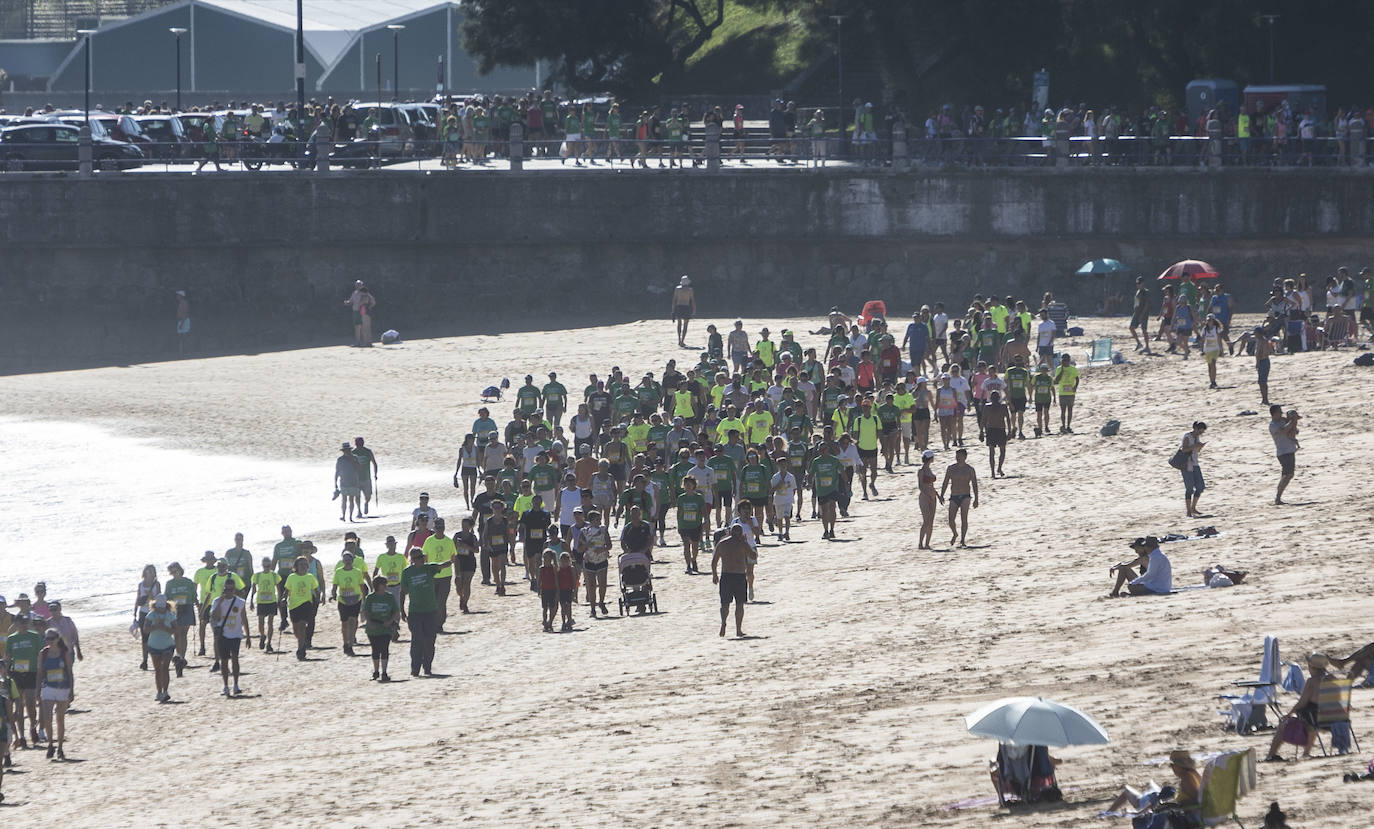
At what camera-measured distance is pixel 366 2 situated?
2931 inches

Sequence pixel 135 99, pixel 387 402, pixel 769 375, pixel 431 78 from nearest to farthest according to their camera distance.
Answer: pixel 769 375 → pixel 387 402 → pixel 135 99 → pixel 431 78

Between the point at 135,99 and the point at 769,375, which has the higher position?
the point at 135,99

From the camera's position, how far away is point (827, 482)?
67.9ft

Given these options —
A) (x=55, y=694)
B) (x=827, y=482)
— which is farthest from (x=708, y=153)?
(x=55, y=694)

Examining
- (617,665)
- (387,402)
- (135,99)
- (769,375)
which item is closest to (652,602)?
(617,665)

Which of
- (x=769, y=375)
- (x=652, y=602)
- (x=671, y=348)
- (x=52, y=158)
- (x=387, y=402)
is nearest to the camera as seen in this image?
(x=652, y=602)

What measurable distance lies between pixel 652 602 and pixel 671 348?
16.3 meters

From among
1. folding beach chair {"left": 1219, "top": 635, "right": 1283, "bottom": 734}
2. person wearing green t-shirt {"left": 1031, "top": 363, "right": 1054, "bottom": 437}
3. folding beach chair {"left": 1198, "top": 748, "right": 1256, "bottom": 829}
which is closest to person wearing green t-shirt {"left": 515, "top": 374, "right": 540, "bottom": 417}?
person wearing green t-shirt {"left": 1031, "top": 363, "right": 1054, "bottom": 437}

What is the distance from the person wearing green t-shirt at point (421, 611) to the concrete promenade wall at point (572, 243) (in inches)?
838

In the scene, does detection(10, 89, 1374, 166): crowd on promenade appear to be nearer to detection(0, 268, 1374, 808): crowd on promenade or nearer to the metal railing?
the metal railing

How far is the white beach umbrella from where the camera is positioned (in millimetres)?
10305

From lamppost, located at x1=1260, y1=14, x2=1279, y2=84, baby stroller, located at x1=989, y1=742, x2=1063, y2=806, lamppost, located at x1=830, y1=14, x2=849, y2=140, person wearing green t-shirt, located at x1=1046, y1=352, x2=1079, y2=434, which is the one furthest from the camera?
lamppost, located at x1=1260, y1=14, x2=1279, y2=84

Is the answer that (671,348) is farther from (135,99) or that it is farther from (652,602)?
(135,99)

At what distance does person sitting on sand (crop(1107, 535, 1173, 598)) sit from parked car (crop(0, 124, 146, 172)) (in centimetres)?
2677
